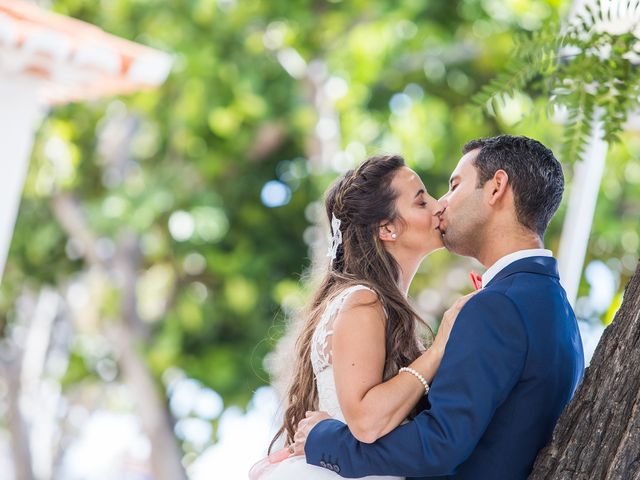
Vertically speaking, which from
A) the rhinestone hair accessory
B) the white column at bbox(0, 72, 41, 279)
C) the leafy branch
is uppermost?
the white column at bbox(0, 72, 41, 279)

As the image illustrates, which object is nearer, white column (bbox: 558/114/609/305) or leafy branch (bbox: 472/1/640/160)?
leafy branch (bbox: 472/1/640/160)

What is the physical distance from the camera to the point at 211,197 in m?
8.82

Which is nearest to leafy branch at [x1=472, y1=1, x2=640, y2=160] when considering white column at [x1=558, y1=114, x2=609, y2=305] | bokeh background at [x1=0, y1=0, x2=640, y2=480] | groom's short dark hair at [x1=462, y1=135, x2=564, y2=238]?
groom's short dark hair at [x1=462, y1=135, x2=564, y2=238]

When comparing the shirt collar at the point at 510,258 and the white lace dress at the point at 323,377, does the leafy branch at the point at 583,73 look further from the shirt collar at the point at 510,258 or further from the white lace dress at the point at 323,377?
the white lace dress at the point at 323,377

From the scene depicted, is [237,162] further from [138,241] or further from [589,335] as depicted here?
[589,335]

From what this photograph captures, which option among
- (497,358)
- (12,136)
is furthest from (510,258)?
(12,136)

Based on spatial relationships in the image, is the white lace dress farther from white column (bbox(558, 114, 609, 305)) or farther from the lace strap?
white column (bbox(558, 114, 609, 305))

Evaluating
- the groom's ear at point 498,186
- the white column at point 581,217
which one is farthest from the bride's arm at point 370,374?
the white column at point 581,217

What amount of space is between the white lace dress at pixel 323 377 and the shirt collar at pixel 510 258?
0.38m

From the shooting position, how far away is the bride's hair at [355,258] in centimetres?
295

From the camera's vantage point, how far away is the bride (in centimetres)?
251

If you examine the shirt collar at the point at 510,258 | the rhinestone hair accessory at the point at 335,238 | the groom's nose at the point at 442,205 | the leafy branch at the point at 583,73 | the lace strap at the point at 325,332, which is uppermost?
the leafy branch at the point at 583,73

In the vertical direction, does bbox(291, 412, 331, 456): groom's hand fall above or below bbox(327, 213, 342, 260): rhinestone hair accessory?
below

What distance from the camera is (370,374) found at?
101 inches
